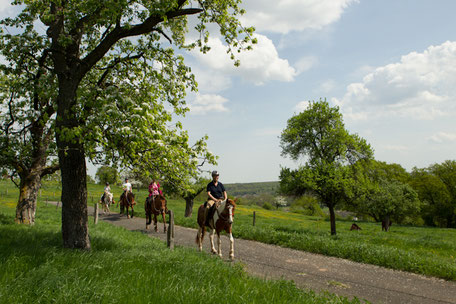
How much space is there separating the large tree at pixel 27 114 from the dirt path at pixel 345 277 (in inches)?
338

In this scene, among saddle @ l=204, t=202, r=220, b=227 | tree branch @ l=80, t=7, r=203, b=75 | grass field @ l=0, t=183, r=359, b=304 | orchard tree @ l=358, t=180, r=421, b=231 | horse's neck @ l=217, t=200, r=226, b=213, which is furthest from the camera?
orchard tree @ l=358, t=180, r=421, b=231

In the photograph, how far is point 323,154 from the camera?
24.0 meters

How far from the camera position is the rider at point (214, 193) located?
39.0 feet

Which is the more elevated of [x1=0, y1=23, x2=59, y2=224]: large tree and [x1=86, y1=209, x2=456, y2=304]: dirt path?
[x1=0, y1=23, x2=59, y2=224]: large tree

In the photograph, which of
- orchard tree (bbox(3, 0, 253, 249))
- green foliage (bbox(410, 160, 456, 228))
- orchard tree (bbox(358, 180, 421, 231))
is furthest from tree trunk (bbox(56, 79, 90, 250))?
green foliage (bbox(410, 160, 456, 228))

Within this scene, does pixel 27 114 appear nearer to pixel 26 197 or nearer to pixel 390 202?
pixel 26 197

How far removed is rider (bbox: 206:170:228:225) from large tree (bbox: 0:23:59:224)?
19.1ft

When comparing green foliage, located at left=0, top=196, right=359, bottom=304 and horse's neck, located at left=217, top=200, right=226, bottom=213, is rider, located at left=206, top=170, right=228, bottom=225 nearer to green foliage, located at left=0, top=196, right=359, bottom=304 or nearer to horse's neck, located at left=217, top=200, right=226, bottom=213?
horse's neck, located at left=217, top=200, right=226, bottom=213

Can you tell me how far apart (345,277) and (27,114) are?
14277 millimetres

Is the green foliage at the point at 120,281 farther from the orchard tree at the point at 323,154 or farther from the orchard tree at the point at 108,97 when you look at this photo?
the orchard tree at the point at 323,154

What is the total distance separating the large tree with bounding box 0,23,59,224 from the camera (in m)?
8.99

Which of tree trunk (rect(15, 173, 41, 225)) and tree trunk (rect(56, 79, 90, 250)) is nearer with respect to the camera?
tree trunk (rect(56, 79, 90, 250))

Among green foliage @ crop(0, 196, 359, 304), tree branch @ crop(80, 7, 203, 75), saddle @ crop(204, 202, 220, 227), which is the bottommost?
green foliage @ crop(0, 196, 359, 304)

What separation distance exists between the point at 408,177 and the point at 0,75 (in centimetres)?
7791
